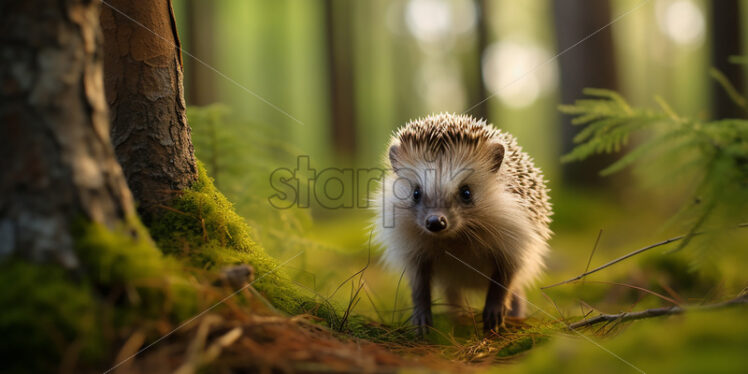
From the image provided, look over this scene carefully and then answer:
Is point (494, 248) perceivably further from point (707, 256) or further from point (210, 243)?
point (210, 243)

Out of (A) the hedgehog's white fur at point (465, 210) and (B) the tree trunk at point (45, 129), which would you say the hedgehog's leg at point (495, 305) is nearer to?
(A) the hedgehog's white fur at point (465, 210)

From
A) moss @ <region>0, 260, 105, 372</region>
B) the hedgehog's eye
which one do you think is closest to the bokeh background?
the hedgehog's eye

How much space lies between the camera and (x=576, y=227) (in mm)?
8648

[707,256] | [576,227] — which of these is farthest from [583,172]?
[707,256]

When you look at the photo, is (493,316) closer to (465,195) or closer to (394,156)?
(465,195)

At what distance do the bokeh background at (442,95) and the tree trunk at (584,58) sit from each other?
→ 0.03 m

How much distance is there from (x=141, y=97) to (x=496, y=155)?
3056mm

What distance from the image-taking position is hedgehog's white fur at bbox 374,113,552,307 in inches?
167

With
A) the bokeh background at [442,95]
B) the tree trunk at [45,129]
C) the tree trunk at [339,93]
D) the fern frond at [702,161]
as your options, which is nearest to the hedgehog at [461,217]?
Answer: the bokeh background at [442,95]

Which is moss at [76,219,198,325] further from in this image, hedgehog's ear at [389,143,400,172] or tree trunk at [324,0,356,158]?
tree trunk at [324,0,356,158]

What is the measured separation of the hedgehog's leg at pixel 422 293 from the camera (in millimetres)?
4066

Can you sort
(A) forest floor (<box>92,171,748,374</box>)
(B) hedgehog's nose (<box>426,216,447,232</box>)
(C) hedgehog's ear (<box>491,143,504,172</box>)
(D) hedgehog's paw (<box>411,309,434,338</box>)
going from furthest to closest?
(C) hedgehog's ear (<box>491,143,504,172</box>) → (D) hedgehog's paw (<box>411,309,434,338</box>) → (B) hedgehog's nose (<box>426,216,447,232</box>) → (A) forest floor (<box>92,171,748,374</box>)

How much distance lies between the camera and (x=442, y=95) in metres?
33.0

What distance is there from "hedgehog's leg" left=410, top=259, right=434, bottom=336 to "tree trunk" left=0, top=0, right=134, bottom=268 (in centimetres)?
275
